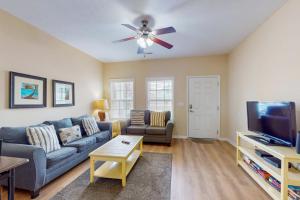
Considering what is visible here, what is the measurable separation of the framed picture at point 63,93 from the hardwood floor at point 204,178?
152 centimetres

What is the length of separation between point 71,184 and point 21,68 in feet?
7.03

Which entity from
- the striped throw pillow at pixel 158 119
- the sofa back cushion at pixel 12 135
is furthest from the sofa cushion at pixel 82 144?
the striped throw pillow at pixel 158 119

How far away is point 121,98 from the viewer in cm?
558

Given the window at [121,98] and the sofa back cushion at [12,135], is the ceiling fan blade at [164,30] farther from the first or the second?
the window at [121,98]

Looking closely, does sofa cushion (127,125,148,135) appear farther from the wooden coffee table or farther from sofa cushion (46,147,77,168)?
sofa cushion (46,147,77,168)

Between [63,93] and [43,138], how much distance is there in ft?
5.07

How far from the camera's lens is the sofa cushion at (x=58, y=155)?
2.21 metres

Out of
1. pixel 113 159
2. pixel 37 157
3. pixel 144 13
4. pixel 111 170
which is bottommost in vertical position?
pixel 111 170

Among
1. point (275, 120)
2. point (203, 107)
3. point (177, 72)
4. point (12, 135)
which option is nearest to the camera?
point (275, 120)

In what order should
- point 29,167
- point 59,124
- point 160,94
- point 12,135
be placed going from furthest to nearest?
point 160,94, point 59,124, point 12,135, point 29,167

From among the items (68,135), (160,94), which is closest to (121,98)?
(160,94)

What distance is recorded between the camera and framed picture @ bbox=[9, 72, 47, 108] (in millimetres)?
2561

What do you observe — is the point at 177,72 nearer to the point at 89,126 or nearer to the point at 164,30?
the point at 164,30

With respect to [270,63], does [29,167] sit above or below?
below
